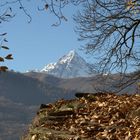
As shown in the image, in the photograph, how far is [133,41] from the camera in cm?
2425

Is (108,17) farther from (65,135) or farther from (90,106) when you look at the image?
(65,135)

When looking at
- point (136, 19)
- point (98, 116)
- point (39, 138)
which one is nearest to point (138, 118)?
point (98, 116)

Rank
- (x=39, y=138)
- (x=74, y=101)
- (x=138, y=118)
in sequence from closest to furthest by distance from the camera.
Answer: (x=138, y=118) → (x=39, y=138) → (x=74, y=101)

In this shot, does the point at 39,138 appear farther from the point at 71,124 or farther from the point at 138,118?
the point at 138,118

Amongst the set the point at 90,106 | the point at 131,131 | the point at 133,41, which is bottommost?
the point at 131,131

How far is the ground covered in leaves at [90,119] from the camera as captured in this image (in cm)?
1015

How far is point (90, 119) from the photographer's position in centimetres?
1188

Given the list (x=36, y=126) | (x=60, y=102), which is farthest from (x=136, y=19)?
(x=36, y=126)

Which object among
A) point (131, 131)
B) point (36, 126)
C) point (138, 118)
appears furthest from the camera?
point (36, 126)

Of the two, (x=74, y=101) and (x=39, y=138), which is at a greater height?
(x=74, y=101)

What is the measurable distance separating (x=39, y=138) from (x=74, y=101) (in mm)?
2882

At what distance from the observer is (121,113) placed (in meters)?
11.6

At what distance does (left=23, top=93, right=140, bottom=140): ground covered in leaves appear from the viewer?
10.1 meters

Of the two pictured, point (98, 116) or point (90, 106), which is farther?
point (90, 106)
